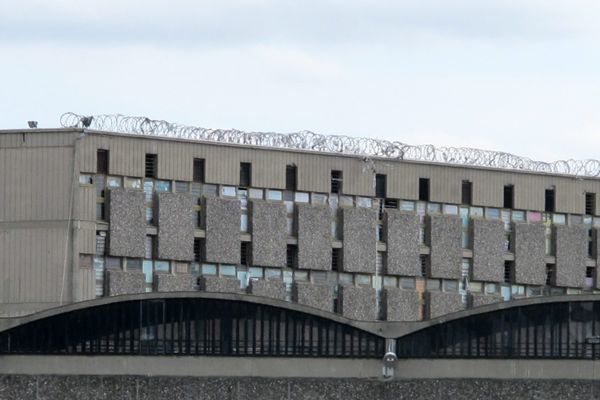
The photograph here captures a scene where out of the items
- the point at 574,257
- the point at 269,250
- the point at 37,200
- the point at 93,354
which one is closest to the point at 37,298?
the point at 37,200

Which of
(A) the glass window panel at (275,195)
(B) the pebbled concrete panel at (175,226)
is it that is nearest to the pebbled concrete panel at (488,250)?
(A) the glass window panel at (275,195)

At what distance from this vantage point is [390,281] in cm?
11925

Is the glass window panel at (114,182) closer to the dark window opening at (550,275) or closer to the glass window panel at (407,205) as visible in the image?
the glass window panel at (407,205)

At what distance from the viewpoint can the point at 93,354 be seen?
86.2 meters

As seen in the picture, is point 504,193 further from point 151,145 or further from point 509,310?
point 509,310

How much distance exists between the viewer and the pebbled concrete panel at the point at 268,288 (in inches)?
→ 4493

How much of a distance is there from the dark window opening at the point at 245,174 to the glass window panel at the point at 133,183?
5931mm

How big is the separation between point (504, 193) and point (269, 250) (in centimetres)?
1541

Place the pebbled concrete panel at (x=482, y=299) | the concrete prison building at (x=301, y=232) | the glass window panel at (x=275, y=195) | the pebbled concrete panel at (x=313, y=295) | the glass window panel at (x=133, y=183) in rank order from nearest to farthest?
1. the concrete prison building at (x=301, y=232)
2. the glass window panel at (x=133, y=183)
3. the glass window panel at (x=275, y=195)
4. the pebbled concrete panel at (x=313, y=295)
5. the pebbled concrete panel at (x=482, y=299)

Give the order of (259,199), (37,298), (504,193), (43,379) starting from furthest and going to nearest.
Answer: (504,193)
(259,199)
(37,298)
(43,379)

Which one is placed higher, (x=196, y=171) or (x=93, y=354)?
(x=196, y=171)

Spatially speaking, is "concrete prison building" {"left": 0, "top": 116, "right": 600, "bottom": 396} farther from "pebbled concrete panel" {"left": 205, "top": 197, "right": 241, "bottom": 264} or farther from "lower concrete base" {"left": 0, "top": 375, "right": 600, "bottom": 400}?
"lower concrete base" {"left": 0, "top": 375, "right": 600, "bottom": 400}

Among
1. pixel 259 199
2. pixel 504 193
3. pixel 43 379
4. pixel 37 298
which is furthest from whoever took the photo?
pixel 504 193

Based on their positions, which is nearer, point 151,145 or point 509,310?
point 509,310
